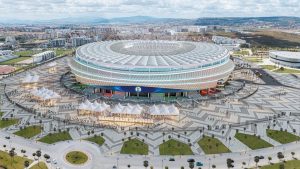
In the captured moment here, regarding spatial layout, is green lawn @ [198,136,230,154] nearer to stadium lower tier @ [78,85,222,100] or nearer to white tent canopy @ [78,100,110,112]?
white tent canopy @ [78,100,110,112]

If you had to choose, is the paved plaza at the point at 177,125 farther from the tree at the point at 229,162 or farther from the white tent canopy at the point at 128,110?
the white tent canopy at the point at 128,110

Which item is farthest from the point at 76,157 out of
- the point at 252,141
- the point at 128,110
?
the point at 252,141

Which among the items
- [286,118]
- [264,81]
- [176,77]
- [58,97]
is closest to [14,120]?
[58,97]

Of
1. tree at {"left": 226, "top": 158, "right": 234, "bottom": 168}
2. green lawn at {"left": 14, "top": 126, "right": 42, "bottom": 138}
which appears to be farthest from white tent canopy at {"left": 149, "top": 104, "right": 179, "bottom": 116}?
green lawn at {"left": 14, "top": 126, "right": 42, "bottom": 138}

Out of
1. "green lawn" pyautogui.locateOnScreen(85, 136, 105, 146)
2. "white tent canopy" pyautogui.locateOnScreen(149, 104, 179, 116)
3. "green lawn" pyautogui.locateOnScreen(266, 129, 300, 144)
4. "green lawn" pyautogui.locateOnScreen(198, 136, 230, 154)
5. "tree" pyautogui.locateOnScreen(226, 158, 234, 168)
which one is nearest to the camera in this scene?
"tree" pyautogui.locateOnScreen(226, 158, 234, 168)

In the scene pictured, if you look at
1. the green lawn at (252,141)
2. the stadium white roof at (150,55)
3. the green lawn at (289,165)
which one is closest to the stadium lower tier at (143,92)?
the stadium white roof at (150,55)

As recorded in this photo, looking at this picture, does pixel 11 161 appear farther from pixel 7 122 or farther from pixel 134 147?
pixel 134 147
